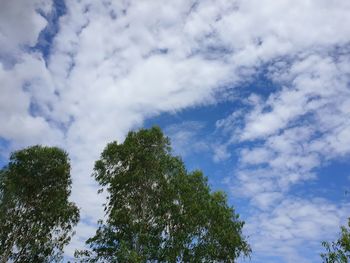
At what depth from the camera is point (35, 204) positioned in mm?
44375

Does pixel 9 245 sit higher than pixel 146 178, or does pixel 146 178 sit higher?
pixel 146 178

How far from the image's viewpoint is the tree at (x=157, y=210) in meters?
36.5

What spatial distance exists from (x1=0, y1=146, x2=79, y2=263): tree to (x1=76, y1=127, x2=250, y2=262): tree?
24.7 ft

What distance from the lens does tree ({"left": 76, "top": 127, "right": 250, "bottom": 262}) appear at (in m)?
36.5

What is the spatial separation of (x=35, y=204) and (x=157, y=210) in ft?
52.4

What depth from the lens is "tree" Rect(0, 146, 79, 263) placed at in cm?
4197

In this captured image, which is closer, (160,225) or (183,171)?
(160,225)

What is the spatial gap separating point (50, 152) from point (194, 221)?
20748 millimetres

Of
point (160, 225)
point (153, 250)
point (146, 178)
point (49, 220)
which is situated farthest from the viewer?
point (49, 220)

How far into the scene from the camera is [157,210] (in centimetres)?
3897

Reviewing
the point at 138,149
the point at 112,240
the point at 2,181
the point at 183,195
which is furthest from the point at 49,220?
the point at 183,195

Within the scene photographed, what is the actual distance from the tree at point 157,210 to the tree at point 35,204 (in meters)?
7.51

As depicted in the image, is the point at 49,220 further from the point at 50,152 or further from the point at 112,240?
the point at 112,240

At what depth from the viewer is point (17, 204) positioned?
4331 cm
